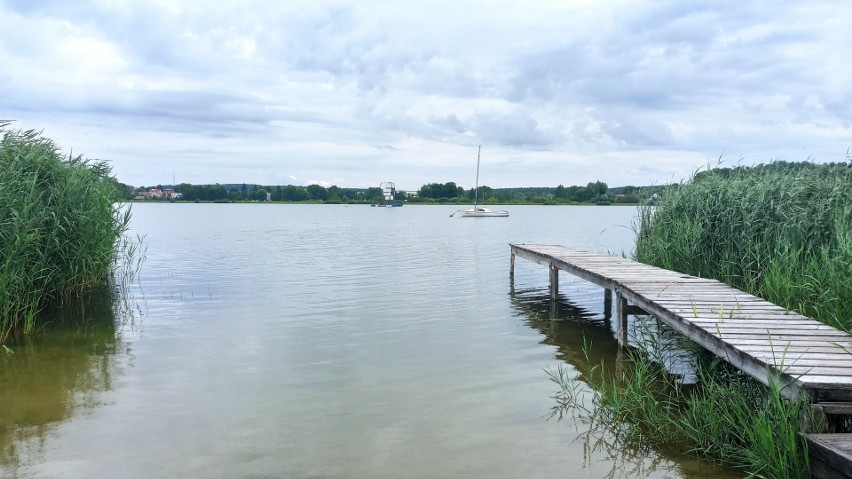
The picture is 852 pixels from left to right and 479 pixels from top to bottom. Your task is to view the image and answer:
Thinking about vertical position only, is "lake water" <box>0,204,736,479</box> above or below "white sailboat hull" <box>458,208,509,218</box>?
below

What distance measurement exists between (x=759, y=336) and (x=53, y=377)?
27.5 feet

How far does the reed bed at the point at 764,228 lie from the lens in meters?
8.88

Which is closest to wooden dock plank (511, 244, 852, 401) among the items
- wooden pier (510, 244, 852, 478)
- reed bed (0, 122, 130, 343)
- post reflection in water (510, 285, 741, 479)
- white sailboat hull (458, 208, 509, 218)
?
wooden pier (510, 244, 852, 478)

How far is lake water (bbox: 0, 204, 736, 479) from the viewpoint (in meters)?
5.55

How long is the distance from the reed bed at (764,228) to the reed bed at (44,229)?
441 inches

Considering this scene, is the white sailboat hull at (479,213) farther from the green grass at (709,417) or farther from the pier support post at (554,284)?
the green grass at (709,417)

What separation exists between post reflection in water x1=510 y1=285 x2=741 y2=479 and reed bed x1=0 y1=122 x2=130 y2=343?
8164mm

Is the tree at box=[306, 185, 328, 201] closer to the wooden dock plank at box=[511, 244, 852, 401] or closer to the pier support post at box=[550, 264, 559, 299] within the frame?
the pier support post at box=[550, 264, 559, 299]

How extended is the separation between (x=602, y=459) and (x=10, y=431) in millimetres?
5741

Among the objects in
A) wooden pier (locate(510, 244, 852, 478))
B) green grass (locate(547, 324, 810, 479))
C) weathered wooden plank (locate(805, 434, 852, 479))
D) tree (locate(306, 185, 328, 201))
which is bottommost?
green grass (locate(547, 324, 810, 479))

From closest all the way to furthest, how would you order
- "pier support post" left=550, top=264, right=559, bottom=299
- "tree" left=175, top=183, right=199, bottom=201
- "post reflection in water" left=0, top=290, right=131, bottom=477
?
"post reflection in water" left=0, top=290, right=131, bottom=477
"pier support post" left=550, top=264, right=559, bottom=299
"tree" left=175, top=183, right=199, bottom=201

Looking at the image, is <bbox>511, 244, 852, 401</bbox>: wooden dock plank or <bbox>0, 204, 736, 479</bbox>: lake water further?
<bbox>0, 204, 736, 479</bbox>: lake water

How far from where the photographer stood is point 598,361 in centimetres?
905

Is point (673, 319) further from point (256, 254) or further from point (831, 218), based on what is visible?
point (256, 254)
